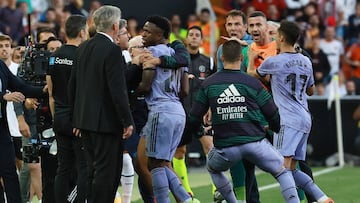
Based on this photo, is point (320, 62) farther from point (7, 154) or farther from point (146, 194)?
point (7, 154)

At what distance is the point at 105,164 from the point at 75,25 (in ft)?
6.54

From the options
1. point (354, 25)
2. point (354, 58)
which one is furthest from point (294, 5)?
point (354, 58)

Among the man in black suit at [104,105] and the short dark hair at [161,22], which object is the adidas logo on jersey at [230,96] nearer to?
the man in black suit at [104,105]

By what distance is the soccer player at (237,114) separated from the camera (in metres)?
12.2

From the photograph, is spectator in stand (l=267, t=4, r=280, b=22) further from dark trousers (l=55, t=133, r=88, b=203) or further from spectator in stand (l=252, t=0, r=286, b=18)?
dark trousers (l=55, t=133, r=88, b=203)

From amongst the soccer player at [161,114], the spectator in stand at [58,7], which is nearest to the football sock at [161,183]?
the soccer player at [161,114]

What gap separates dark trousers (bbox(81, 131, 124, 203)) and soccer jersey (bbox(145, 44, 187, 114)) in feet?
3.74

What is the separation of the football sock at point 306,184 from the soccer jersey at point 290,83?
20.9 inches

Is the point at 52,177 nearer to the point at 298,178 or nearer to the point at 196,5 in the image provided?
the point at 298,178

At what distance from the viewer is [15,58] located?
1692 centimetres

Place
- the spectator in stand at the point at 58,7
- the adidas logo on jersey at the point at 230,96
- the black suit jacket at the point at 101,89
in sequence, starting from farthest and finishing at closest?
the spectator in stand at the point at 58,7
the adidas logo on jersey at the point at 230,96
the black suit jacket at the point at 101,89

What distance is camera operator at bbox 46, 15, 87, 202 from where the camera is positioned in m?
13.0

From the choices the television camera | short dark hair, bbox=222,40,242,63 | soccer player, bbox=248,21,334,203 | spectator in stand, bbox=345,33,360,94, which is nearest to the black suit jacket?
short dark hair, bbox=222,40,242,63

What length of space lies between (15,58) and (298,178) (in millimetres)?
5497
